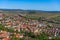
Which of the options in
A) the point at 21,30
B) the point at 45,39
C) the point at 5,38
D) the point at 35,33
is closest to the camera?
the point at 5,38

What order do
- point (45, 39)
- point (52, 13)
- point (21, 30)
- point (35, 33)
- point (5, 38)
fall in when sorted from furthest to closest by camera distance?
1. point (52, 13)
2. point (21, 30)
3. point (35, 33)
4. point (45, 39)
5. point (5, 38)

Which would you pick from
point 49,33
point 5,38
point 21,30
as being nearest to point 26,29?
point 21,30

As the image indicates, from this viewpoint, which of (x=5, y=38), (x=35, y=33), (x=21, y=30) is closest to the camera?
(x=5, y=38)

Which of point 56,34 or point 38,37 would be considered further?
point 56,34

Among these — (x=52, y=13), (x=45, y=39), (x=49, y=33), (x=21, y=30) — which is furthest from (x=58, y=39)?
(x=52, y=13)

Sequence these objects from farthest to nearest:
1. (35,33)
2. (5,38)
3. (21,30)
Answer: (21,30) → (35,33) → (5,38)

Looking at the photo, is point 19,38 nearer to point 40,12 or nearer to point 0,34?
point 0,34

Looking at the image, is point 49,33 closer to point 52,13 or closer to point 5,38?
point 5,38

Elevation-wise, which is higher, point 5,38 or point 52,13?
point 5,38

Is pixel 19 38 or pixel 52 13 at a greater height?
pixel 19 38
